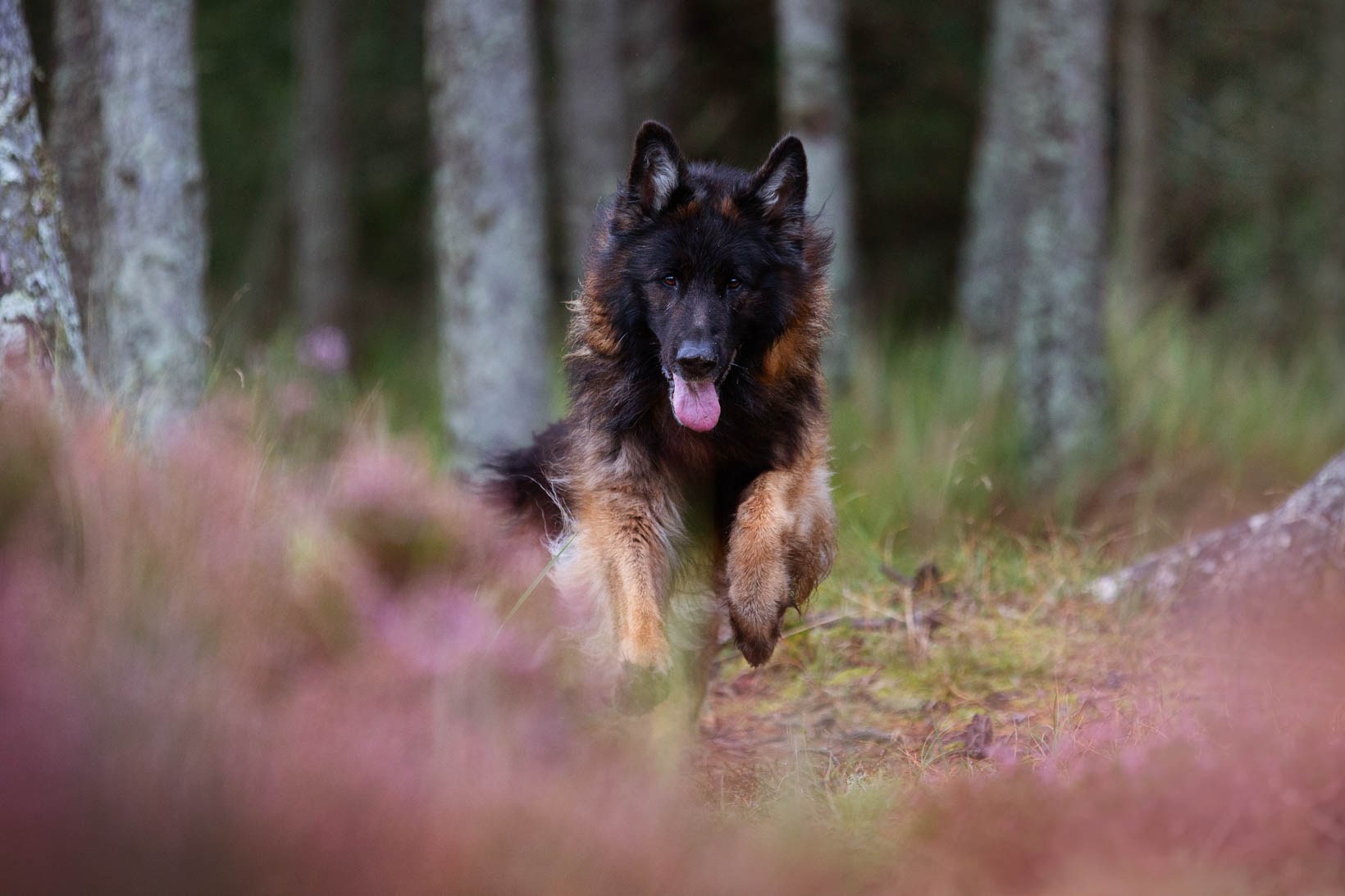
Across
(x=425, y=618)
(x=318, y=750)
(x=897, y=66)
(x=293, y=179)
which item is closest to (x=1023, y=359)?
(x=425, y=618)

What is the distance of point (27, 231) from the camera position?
4449 millimetres

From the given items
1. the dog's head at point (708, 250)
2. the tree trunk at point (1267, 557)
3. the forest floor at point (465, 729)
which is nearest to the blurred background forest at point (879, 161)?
the tree trunk at point (1267, 557)

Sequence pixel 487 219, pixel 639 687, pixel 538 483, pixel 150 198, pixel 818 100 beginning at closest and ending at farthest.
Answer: pixel 639 687 < pixel 538 483 < pixel 150 198 < pixel 487 219 < pixel 818 100

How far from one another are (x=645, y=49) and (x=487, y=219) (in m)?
6.58

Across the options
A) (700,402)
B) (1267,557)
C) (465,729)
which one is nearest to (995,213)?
(1267,557)

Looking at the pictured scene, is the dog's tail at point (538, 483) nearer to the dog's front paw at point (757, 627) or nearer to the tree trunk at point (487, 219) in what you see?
the dog's front paw at point (757, 627)

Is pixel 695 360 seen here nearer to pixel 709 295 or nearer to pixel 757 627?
pixel 709 295

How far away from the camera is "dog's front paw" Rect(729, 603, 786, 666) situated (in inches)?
154

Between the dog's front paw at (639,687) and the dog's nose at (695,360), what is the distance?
89 cm

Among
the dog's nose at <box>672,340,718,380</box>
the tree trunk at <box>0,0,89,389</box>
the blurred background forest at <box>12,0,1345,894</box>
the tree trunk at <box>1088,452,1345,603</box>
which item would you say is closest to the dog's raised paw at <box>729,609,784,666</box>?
the blurred background forest at <box>12,0,1345,894</box>

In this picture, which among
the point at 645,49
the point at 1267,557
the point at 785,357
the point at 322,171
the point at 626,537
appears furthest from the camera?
the point at 645,49

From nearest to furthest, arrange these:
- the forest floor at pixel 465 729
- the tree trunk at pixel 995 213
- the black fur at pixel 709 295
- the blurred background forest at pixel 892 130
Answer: the forest floor at pixel 465 729 → the black fur at pixel 709 295 → the tree trunk at pixel 995 213 → the blurred background forest at pixel 892 130

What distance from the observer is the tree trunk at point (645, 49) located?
1365 centimetres

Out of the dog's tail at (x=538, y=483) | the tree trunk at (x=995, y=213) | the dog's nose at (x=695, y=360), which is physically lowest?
the tree trunk at (x=995, y=213)
